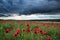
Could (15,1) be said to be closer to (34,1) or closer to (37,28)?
(34,1)

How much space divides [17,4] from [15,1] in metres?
0.03

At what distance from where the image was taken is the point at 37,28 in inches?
47.7

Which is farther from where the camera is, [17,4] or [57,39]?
[17,4]

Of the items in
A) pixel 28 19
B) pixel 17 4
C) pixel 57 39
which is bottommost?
pixel 57 39

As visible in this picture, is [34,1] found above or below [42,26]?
above

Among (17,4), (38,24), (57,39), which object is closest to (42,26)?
(38,24)

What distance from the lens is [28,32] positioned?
1185mm

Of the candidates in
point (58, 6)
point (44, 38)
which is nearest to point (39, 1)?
point (58, 6)

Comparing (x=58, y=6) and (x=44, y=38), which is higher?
(x=58, y=6)

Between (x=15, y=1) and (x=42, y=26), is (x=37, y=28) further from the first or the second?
(x=15, y=1)

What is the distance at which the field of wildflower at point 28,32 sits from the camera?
1153 mm

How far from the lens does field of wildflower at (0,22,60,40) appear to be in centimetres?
115

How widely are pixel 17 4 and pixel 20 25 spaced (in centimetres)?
17

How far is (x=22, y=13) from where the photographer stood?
1303 mm
